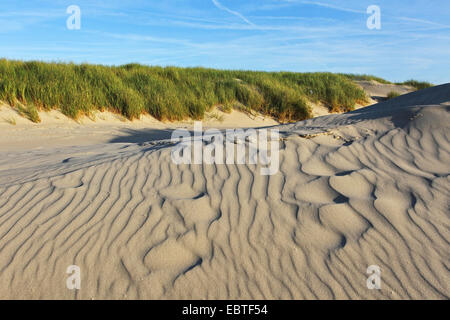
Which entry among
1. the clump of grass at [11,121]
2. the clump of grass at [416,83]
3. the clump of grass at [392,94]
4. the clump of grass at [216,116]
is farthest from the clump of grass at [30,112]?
the clump of grass at [416,83]

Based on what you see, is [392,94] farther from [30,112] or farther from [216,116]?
[30,112]

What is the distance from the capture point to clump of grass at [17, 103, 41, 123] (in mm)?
8026

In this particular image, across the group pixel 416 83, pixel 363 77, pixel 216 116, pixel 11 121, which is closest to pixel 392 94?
pixel 363 77

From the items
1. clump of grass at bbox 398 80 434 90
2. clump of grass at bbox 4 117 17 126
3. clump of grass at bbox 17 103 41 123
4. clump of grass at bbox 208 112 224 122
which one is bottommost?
clump of grass at bbox 4 117 17 126

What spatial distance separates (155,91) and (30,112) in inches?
139

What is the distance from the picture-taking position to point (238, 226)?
254 centimetres

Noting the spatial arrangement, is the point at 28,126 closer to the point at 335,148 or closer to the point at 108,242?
the point at 108,242

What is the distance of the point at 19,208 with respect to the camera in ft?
9.72

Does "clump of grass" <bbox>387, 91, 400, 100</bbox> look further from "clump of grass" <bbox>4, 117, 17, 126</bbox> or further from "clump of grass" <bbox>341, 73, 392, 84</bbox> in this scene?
"clump of grass" <bbox>4, 117, 17, 126</bbox>

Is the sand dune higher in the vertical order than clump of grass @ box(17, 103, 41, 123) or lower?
lower

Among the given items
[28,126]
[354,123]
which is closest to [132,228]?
[354,123]

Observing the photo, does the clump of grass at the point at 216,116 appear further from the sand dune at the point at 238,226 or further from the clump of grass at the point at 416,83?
the clump of grass at the point at 416,83

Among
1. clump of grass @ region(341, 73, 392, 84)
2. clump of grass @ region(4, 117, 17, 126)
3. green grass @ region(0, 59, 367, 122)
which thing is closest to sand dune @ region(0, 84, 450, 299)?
clump of grass @ region(4, 117, 17, 126)

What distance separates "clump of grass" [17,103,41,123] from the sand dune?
4.90 m
